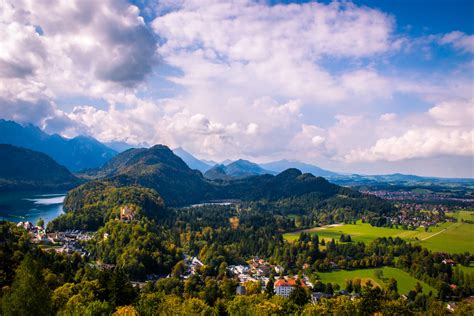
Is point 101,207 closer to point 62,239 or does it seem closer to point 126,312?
point 62,239

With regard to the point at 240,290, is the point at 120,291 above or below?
above

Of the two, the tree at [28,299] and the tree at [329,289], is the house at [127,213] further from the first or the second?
the tree at [28,299]

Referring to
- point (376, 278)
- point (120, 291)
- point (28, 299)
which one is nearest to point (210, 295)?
point (120, 291)

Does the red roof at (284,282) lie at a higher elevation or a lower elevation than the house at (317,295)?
higher

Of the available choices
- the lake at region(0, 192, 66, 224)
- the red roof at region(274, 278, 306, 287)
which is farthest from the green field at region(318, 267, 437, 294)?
the lake at region(0, 192, 66, 224)

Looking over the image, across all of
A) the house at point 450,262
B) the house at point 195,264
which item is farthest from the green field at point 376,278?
the house at point 195,264

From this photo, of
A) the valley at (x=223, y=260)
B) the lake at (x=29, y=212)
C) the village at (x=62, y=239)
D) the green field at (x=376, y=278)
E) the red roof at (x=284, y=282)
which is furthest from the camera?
the lake at (x=29, y=212)

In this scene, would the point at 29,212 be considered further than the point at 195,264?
Yes
